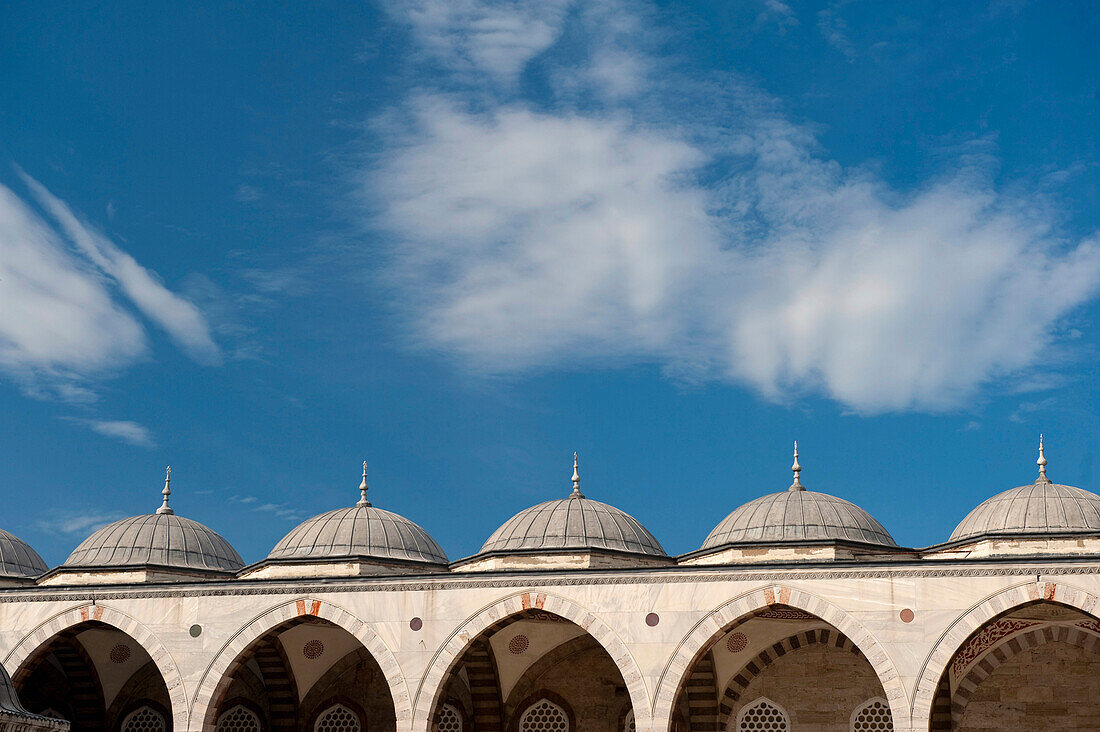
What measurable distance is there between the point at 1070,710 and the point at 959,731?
1839mm

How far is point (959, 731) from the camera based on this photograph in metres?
21.8

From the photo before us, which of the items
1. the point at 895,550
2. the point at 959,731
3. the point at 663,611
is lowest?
the point at 959,731

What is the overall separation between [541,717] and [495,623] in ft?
13.5

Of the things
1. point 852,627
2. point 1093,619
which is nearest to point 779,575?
point 852,627

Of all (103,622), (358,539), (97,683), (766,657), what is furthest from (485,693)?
(97,683)

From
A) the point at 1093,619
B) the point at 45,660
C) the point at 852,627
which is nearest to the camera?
the point at 852,627

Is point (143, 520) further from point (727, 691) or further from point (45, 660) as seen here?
point (727, 691)

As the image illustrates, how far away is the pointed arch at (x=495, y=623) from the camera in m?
19.4

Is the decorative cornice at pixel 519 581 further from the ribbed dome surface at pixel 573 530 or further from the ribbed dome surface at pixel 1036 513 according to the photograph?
the ribbed dome surface at pixel 1036 513

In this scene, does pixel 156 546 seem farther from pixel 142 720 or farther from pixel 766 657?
pixel 766 657

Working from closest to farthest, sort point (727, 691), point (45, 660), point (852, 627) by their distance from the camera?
1. point (852, 627)
2. point (727, 691)
3. point (45, 660)

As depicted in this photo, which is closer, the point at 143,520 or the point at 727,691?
the point at 727,691

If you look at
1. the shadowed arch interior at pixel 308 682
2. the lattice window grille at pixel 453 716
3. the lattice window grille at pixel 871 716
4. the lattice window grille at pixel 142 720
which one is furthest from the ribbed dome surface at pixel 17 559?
the lattice window grille at pixel 871 716

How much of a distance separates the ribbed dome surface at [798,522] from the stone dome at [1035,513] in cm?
155
